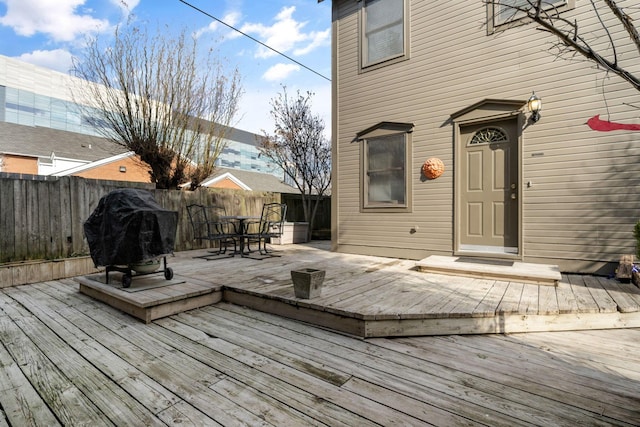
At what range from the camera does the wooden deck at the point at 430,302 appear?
2.45 metres

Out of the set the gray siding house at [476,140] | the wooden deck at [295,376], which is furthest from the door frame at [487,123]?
the wooden deck at [295,376]

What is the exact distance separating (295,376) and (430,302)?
1.49 meters

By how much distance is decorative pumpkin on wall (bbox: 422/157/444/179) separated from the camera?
484cm

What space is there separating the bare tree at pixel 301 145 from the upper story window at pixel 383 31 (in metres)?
3.09

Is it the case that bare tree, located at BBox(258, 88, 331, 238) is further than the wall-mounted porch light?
Yes

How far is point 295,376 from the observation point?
6.00ft

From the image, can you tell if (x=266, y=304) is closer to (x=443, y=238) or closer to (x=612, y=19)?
(x=443, y=238)

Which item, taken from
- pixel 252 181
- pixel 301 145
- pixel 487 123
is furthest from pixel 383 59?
pixel 252 181

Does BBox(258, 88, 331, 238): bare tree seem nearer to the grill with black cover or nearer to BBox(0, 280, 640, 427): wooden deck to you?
the grill with black cover

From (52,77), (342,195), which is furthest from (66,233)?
(52,77)

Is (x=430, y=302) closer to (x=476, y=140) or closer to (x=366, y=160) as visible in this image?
(x=476, y=140)

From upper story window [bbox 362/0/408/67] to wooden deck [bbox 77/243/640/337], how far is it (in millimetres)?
4039

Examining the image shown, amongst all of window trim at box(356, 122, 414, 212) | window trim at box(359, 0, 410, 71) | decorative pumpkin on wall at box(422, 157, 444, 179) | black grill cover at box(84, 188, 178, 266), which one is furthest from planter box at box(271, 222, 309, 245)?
black grill cover at box(84, 188, 178, 266)

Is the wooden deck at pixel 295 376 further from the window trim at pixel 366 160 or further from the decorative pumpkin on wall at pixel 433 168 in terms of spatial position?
the window trim at pixel 366 160
